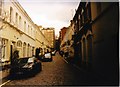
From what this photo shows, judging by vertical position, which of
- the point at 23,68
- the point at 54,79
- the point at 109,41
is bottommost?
the point at 54,79

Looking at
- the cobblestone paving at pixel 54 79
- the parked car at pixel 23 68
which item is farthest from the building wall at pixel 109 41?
the parked car at pixel 23 68

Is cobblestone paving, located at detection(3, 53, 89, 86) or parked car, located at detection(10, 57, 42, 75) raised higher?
parked car, located at detection(10, 57, 42, 75)

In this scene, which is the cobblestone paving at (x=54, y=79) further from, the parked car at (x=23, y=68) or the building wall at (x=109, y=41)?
the building wall at (x=109, y=41)

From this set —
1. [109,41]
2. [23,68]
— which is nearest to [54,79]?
[23,68]

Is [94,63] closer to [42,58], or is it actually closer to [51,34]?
[42,58]

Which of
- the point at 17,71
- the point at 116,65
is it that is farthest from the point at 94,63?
the point at 17,71

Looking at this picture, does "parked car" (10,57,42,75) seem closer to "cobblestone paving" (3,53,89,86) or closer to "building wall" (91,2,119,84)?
"cobblestone paving" (3,53,89,86)

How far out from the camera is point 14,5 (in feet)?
69.1

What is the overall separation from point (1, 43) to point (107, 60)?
9741mm

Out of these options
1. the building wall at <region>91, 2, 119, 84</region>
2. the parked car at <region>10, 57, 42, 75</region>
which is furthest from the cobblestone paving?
the building wall at <region>91, 2, 119, 84</region>

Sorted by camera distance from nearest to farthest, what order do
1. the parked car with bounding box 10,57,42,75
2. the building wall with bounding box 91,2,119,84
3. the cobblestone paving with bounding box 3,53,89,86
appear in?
the building wall with bounding box 91,2,119,84, the cobblestone paving with bounding box 3,53,89,86, the parked car with bounding box 10,57,42,75

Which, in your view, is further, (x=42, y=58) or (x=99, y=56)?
(x=42, y=58)

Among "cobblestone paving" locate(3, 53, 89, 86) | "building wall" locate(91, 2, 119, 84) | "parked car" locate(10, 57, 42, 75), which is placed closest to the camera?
"building wall" locate(91, 2, 119, 84)

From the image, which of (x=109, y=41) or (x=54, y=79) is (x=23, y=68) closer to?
(x=54, y=79)
